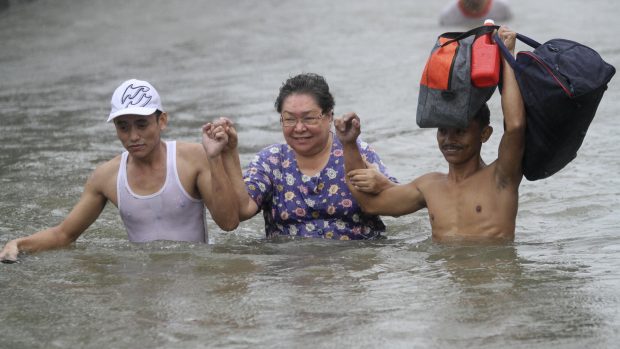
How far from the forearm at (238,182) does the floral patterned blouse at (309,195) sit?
0.75ft

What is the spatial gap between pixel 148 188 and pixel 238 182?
0.56 m

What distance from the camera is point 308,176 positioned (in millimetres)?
6832

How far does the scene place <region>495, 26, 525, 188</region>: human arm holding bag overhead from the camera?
5855mm

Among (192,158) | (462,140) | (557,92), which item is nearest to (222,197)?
(192,158)

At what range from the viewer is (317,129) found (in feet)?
21.9

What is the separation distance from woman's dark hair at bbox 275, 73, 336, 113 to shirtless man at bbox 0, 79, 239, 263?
61cm

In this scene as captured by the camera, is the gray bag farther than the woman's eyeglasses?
No

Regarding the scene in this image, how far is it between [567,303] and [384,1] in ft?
57.9

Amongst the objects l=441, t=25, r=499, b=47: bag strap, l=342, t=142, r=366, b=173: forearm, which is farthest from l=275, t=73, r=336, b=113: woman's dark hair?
l=441, t=25, r=499, b=47: bag strap

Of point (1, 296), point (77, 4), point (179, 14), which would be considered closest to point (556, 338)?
point (1, 296)

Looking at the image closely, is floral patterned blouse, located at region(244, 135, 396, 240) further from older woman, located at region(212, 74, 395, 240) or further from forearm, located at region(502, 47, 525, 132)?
forearm, located at region(502, 47, 525, 132)

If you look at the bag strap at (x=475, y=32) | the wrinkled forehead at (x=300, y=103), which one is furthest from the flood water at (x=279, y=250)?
the bag strap at (x=475, y=32)

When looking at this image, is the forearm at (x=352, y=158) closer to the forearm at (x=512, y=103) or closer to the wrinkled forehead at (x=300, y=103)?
→ the wrinkled forehead at (x=300, y=103)

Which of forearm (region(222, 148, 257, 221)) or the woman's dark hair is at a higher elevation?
the woman's dark hair
